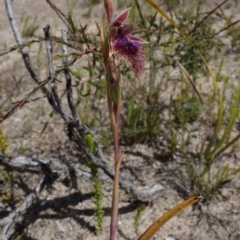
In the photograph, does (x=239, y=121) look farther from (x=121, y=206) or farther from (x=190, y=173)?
(x=121, y=206)

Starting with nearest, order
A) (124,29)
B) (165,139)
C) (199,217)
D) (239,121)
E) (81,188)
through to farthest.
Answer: (124,29) < (199,217) < (81,188) < (165,139) < (239,121)

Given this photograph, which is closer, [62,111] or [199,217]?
[62,111]

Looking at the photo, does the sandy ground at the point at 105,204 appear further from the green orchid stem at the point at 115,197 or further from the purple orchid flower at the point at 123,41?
the purple orchid flower at the point at 123,41

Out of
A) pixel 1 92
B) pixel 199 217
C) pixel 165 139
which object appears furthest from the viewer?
pixel 1 92

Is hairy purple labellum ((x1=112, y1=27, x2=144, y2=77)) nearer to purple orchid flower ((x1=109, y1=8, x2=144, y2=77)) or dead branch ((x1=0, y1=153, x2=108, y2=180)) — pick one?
purple orchid flower ((x1=109, y1=8, x2=144, y2=77))

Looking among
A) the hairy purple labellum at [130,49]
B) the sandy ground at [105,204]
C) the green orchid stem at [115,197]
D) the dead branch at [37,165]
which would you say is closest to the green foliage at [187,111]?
the sandy ground at [105,204]

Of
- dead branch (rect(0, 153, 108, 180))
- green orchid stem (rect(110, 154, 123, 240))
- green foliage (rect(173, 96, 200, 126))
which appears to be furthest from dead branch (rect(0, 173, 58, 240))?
green foliage (rect(173, 96, 200, 126))

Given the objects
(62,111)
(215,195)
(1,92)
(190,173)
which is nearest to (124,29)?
(62,111)

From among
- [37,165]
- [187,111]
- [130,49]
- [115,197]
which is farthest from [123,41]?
[187,111]

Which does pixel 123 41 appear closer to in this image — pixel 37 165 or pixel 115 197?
pixel 115 197
